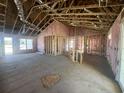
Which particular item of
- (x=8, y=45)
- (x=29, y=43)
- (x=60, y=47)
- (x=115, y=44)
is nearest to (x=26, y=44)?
(x=29, y=43)

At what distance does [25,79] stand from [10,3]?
14.7ft

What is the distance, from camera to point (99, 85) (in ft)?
11.7

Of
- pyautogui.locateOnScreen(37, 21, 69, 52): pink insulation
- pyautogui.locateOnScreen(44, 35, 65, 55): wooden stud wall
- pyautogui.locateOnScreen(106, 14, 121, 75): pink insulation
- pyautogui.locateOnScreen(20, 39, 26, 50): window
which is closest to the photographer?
pyautogui.locateOnScreen(106, 14, 121, 75): pink insulation

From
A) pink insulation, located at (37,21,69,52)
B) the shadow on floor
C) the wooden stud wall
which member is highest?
pink insulation, located at (37,21,69,52)

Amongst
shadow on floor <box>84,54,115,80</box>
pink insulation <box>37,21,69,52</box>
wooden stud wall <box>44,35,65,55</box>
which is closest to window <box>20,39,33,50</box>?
pink insulation <box>37,21,69,52</box>

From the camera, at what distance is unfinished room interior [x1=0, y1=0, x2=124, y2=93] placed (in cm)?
359

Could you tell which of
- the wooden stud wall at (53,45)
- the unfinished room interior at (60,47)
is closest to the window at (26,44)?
the unfinished room interior at (60,47)

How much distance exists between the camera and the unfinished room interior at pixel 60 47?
3585 millimetres

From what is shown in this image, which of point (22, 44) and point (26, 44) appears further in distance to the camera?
point (26, 44)

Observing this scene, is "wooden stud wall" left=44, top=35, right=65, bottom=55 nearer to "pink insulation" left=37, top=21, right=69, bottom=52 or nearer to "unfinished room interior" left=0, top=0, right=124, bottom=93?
"unfinished room interior" left=0, top=0, right=124, bottom=93

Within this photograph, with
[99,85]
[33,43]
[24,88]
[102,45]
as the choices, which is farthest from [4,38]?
[102,45]

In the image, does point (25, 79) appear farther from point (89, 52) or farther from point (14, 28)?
point (89, 52)

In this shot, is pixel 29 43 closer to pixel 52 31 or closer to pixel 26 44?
pixel 26 44

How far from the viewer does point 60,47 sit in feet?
34.6
